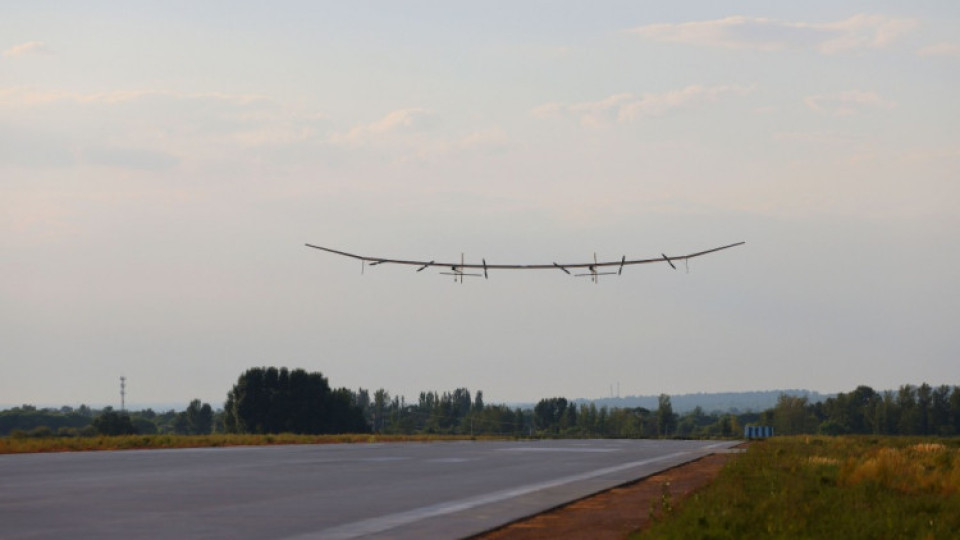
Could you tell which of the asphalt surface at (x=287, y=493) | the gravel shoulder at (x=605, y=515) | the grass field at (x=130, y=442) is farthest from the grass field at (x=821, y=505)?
the grass field at (x=130, y=442)

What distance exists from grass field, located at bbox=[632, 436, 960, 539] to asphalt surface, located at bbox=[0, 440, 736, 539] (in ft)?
9.37

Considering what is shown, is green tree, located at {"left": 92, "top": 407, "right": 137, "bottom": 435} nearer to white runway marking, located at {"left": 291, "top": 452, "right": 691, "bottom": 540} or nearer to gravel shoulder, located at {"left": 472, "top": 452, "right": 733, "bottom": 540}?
white runway marking, located at {"left": 291, "top": 452, "right": 691, "bottom": 540}

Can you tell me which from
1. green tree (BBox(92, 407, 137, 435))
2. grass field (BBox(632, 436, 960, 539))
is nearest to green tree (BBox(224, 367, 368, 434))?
green tree (BBox(92, 407, 137, 435))

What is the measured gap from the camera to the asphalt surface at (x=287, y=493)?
19.0 meters

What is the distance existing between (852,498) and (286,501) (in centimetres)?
1050

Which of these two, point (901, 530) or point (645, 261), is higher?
point (645, 261)

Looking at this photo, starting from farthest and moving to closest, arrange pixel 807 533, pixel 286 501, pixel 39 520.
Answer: pixel 286 501
pixel 39 520
pixel 807 533

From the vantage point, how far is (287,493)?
85.0ft

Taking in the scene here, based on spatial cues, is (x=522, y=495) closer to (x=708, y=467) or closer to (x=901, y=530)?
(x=901, y=530)

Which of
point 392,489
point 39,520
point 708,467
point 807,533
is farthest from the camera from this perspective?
point 708,467

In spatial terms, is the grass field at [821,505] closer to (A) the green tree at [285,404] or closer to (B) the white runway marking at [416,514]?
(B) the white runway marking at [416,514]

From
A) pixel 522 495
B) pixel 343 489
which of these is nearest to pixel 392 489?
pixel 343 489

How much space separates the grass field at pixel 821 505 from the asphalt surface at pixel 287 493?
286cm

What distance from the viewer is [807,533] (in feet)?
58.7
